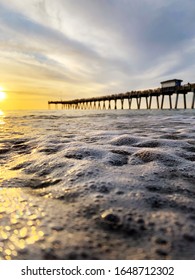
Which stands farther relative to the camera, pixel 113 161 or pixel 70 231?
pixel 113 161

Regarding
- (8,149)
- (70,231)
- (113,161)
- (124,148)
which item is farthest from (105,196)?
(8,149)

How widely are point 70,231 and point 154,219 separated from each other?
559 mm

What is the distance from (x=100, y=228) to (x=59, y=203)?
450mm

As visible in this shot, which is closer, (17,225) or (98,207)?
(17,225)

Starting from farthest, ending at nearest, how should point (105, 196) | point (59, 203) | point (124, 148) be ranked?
1. point (124, 148)
2. point (105, 196)
3. point (59, 203)

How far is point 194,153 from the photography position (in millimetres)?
3311
